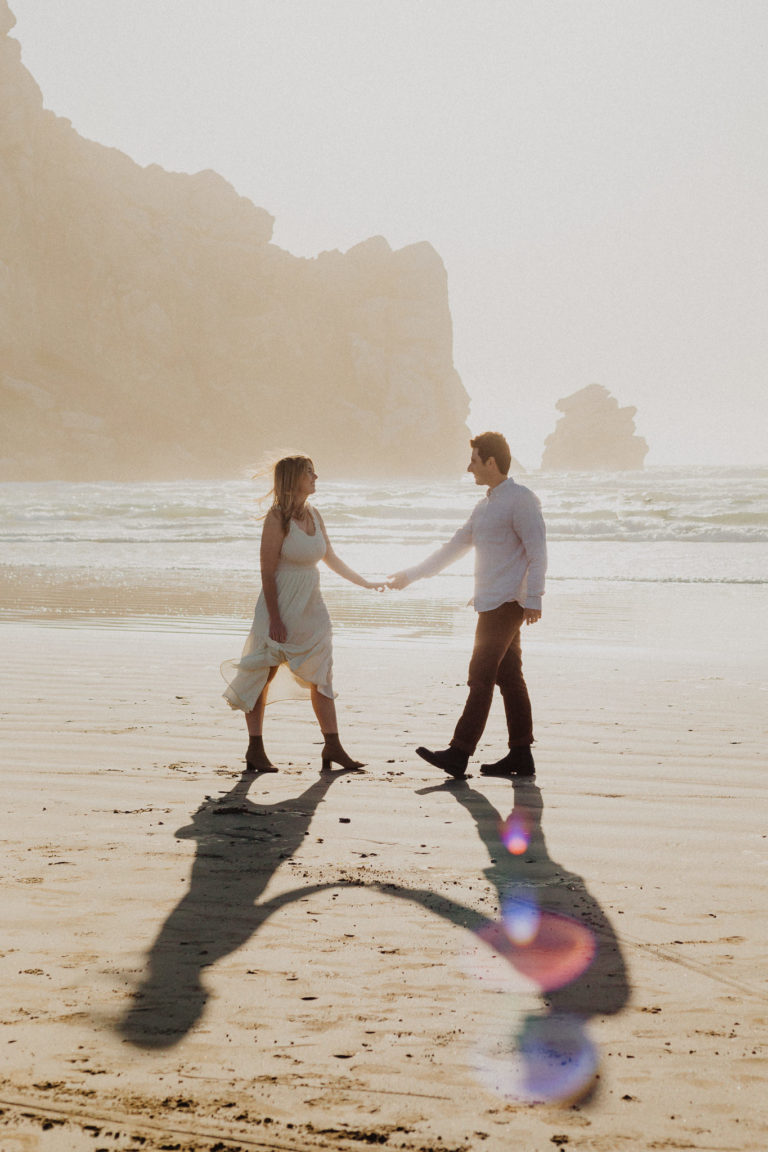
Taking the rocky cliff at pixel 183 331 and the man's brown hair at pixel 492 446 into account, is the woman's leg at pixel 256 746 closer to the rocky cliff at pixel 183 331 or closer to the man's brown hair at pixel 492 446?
the man's brown hair at pixel 492 446

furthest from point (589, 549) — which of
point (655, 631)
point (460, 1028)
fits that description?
point (460, 1028)

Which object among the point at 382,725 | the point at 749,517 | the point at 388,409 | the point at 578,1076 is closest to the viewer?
the point at 578,1076

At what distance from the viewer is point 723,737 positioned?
19.5 feet

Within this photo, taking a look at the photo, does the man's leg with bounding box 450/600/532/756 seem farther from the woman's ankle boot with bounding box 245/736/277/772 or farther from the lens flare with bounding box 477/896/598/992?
the lens flare with bounding box 477/896/598/992

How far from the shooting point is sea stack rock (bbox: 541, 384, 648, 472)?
189 m

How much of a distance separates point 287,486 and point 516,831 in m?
2.18

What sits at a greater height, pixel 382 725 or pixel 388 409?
pixel 388 409

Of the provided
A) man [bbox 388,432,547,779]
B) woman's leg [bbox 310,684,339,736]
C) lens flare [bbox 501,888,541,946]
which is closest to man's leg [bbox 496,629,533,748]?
man [bbox 388,432,547,779]

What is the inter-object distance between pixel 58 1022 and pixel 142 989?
262 mm

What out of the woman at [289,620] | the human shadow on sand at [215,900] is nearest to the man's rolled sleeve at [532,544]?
the woman at [289,620]

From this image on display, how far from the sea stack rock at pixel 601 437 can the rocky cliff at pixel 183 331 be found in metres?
50.2

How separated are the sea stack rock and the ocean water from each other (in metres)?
151

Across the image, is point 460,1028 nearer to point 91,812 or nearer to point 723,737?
point 91,812

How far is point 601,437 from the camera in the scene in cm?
18925
